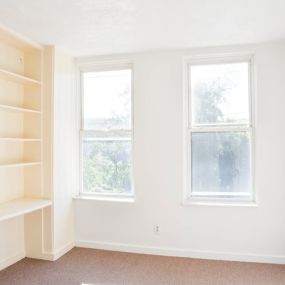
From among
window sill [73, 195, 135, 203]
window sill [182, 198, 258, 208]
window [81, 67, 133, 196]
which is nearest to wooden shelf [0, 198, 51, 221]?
window sill [73, 195, 135, 203]

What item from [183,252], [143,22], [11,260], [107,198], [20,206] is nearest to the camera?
[143,22]

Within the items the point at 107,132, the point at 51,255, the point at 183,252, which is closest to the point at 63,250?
the point at 51,255

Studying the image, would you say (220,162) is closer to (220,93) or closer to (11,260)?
(220,93)

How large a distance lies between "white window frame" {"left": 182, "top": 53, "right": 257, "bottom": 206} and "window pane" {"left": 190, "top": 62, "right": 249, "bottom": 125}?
0.05 meters

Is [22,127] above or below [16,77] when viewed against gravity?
below

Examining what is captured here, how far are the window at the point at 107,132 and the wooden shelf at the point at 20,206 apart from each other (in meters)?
0.78

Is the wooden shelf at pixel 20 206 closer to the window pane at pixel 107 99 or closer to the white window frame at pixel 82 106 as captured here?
the white window frame at pixel 82 106

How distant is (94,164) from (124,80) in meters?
1.22

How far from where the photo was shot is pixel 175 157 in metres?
3.49

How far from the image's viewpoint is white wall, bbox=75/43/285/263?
324cm

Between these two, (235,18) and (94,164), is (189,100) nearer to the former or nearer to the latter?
(235,18)

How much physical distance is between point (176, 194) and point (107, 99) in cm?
157

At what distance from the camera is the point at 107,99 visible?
384 centimetres

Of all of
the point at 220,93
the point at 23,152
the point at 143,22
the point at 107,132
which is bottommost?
the point at 23,152
